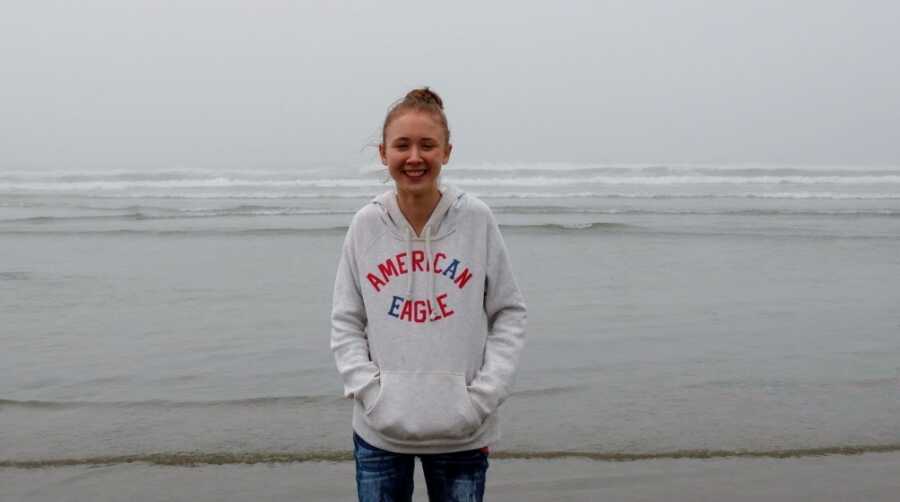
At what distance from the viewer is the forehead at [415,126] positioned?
2.73m

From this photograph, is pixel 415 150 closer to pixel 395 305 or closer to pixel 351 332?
pixel 395 305

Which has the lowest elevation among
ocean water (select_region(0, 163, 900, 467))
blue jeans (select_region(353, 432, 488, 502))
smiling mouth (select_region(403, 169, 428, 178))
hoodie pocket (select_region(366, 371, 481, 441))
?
ocean water (select_region(0, 163, 900, 467))

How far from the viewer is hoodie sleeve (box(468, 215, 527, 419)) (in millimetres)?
2678

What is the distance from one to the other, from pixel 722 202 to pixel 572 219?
6289mm

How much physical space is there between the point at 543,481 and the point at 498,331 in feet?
6.95

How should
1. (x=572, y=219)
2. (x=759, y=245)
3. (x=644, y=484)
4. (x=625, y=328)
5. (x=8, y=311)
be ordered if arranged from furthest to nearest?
(x=572, y=219) → (x=759, y=245) → (x=8, y=311) → (x=625, y=328) → (x=644, y=484)

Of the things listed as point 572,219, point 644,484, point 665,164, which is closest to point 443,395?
point 644,484

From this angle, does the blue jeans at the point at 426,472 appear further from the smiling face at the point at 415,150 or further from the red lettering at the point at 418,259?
the smiling face at the point at 415,150

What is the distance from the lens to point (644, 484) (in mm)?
4699

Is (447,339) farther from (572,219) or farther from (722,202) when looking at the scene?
(722,202)

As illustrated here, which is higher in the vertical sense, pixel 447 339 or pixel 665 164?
pixel 447 339

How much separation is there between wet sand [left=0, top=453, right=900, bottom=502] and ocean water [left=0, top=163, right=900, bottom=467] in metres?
0.14

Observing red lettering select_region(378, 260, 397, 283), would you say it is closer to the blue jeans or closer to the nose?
Result: the nose

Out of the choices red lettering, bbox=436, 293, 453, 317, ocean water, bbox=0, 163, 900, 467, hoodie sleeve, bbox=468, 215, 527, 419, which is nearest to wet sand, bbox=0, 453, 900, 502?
ocean water, bbox=0, 163, 900, 467
